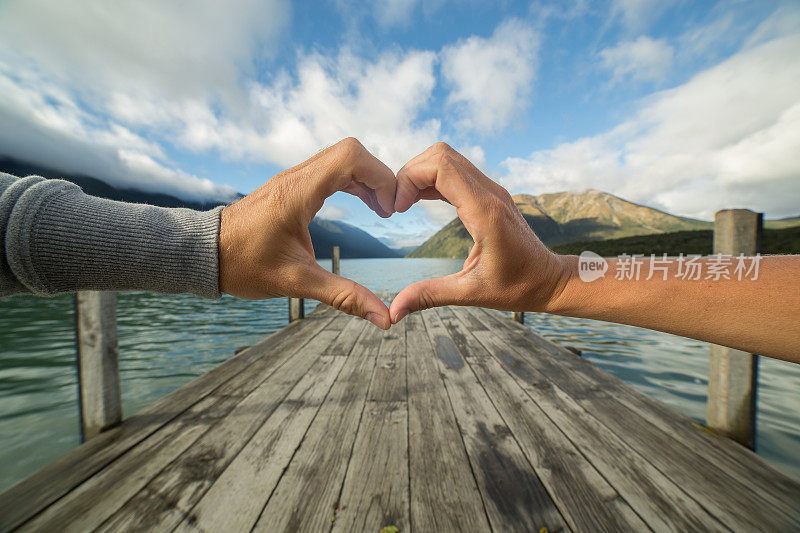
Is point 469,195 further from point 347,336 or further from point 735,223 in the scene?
point 347,336

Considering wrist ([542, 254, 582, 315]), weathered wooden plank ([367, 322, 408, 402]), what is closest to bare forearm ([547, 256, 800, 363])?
wrist ([542, 254, 582, 315])

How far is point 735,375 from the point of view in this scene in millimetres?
2547

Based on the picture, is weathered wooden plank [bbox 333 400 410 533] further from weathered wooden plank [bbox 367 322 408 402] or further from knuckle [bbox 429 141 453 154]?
knuckle [bbox 429 141 453 154]

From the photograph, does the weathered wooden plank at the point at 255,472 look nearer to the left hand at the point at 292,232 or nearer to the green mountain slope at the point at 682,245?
the left hand at the point at 292,232

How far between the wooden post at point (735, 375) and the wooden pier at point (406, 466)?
12.7 inches

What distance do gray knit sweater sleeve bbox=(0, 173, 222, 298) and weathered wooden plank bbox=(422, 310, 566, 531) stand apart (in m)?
1.88

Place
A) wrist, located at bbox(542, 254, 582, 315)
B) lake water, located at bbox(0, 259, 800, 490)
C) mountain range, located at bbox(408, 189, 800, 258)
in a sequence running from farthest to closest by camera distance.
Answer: mountain range, located at bbox(408, 189, 800, 258) → lake water, located at bbox(0, 259, 800, 490) → wrist, located at bbox(542, 254, 582, 315)

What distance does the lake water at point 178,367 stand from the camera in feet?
14.8

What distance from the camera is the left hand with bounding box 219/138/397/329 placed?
1.16 meters

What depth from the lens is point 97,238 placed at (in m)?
1.09

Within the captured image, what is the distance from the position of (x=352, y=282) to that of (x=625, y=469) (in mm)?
2218

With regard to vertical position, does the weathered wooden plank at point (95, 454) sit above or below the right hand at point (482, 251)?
below

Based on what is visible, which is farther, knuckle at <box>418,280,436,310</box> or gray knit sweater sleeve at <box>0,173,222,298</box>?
knuckle at <box>418,280,436,310</box>
